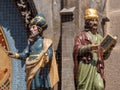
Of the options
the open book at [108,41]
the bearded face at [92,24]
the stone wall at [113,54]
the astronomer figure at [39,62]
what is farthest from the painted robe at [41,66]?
the stone wall at [113,54]

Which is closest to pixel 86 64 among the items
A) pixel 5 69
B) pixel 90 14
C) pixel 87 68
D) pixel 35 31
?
pixel 87 68

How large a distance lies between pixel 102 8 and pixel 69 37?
2.73 ft

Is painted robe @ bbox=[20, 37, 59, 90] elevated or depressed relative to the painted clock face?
elevated

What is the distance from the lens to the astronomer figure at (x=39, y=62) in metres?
9.12

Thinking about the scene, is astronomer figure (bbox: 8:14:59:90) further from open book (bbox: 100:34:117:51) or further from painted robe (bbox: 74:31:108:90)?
open book (bbox: 100:34:117:51)

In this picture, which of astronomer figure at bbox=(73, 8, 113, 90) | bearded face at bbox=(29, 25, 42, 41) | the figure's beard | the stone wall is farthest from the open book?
the stone wall

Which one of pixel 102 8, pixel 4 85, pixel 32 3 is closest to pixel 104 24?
pixel 102 8

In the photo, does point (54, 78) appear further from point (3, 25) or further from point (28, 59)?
point (3, 25)

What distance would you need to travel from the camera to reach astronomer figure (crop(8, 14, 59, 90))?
9.12 meters

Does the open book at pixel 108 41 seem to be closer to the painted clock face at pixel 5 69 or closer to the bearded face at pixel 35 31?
the bearded face at pixel 35 31

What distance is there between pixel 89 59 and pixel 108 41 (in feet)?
1.18

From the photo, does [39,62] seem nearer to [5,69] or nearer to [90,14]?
[90,14]

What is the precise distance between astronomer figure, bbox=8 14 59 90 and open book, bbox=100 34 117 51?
0.70 metres

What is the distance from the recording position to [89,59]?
30.0 ft
